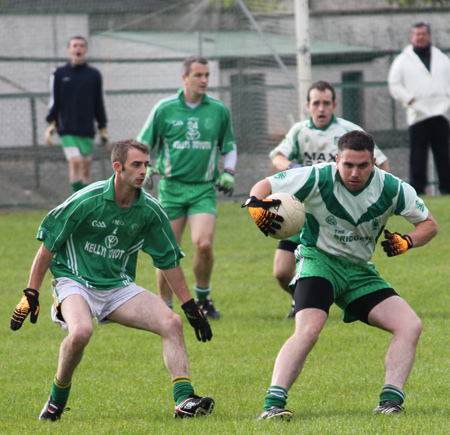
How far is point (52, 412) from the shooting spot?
5523 millimetres

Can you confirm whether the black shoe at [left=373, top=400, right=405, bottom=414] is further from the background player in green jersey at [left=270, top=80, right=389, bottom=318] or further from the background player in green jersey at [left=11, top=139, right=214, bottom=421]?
the background player in green jersey at [left=270, top=80, right=389, bottom=318]

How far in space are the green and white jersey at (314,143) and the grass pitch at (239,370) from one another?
157cm

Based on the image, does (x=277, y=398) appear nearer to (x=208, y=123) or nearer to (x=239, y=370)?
(x=239, y=370)

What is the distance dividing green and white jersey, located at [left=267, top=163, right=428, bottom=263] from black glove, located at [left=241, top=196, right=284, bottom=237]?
22 centimetres

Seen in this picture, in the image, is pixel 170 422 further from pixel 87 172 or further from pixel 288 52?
pixel 288 52

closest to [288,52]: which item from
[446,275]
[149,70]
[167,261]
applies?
[149,70]

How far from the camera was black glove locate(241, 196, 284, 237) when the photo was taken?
5238mm

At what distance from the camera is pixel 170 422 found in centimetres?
519

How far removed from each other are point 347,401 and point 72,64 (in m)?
9.59

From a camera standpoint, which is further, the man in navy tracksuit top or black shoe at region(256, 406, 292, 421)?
the man in navy tracksuit top

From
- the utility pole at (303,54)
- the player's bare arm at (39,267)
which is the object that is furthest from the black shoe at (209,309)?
the utility pole at (303,54)

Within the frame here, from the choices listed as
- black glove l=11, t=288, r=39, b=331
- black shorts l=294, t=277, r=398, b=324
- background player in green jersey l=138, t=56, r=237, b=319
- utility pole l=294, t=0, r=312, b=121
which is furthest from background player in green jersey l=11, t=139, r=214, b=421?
utility pole l=294, t=0, r=312, b=121

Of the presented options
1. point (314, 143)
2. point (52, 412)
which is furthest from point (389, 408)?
point (314, 143)

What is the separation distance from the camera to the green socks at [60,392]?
5.48 metres
